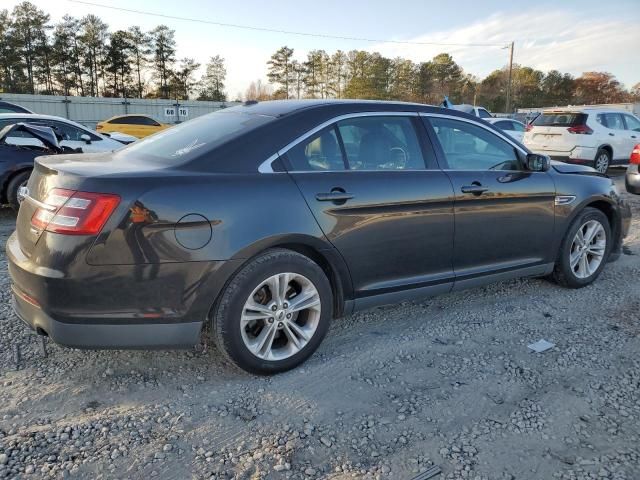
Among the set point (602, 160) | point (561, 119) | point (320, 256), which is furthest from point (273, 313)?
point (602, 160)

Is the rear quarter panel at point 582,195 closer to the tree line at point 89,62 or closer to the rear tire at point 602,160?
the rear tire at point 602,160

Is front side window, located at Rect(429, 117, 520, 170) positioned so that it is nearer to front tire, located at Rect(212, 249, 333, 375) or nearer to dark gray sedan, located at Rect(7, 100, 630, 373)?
dark gray sedan, located at Rect(7, 100, 630, 373)

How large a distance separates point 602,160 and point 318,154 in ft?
38.5

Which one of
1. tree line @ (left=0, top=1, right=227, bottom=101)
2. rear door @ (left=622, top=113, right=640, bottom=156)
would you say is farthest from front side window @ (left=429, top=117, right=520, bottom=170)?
tree line @ (left=0, top=1, right=227, bottom=101)

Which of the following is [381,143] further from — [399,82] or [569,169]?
[399,82]

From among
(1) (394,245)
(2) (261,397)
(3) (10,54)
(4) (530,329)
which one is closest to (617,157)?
(4) (530,329)

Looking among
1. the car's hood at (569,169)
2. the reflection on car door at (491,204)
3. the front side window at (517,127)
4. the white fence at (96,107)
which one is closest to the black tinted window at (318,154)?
the reflection on car door at (491,204)

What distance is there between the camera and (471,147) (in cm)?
390

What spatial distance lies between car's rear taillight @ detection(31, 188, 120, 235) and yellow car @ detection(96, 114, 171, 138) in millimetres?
20192

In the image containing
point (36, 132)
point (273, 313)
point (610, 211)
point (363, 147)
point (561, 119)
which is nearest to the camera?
point (273, 313)

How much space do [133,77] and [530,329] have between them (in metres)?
57.8

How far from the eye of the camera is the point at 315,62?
63.0m

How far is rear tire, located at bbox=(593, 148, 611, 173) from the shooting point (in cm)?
1236

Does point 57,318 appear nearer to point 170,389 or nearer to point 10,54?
point 170,389
